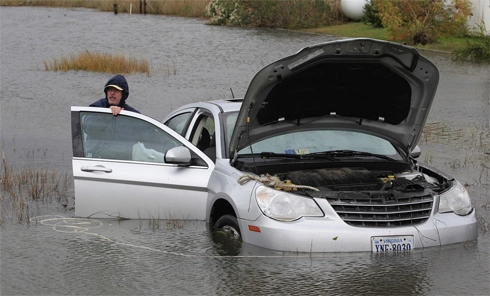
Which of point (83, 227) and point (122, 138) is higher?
point (122, 138)

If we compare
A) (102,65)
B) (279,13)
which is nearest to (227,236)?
(102,65)

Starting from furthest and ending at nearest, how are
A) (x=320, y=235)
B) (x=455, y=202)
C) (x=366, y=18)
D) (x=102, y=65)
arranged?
(x=366, y=18)
(x=102, y=65)
(x=455, y=202)
(x=320, y=235)

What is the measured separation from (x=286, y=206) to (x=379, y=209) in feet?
2.66

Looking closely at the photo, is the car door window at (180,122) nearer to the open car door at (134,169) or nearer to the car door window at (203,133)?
the car door window at (203,133)

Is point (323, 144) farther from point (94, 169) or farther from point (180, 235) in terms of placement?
point (94, 169)

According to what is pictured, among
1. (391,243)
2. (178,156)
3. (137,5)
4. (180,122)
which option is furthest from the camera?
(137,5)

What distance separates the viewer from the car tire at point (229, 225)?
879cm

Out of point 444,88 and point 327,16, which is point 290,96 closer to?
point 444,88

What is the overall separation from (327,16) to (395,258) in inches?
1738

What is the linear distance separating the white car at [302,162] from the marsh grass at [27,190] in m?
1.74

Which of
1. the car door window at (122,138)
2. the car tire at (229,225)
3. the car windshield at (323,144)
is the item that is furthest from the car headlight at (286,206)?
the car door window at (122,138)

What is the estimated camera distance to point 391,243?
8.37 metres

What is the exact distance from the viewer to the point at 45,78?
29.9 m

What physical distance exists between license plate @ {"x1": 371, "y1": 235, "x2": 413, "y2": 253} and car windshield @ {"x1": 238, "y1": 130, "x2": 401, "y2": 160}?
5.39 ft
